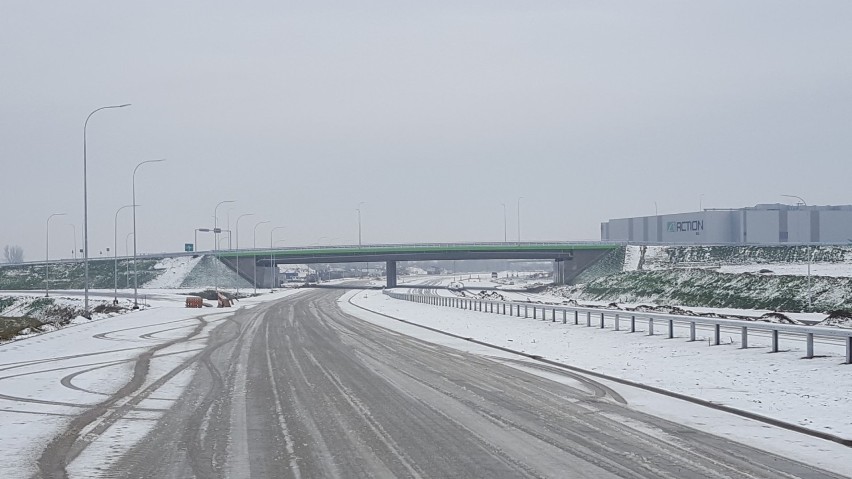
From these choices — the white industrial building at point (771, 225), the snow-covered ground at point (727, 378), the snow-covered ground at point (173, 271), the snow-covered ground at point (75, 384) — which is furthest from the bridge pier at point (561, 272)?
the snow-covered ground at point (727, 378)

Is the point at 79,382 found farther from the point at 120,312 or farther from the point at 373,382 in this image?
Result: the point at 120,312

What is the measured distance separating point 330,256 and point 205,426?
114m

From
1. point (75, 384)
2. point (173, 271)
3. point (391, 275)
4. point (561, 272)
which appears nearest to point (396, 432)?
point (75, 384)

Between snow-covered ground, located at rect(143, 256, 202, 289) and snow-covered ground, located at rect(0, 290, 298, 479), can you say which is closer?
snow-covered ground, located at rect(0, 290, 298, 479)

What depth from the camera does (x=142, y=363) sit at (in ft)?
70.9

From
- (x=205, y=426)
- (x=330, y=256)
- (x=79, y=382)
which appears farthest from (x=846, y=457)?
(x=330, y=256)

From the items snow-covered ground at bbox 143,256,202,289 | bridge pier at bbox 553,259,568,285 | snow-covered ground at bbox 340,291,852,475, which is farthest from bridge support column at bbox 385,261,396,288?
snow-covered ground at bbox 340,291,852,475

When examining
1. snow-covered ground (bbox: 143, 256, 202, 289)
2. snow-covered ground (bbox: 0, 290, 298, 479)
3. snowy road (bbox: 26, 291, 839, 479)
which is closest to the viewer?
snowy road (bbox: 26, 291, 839, 479)

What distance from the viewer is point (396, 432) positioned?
11.5 m

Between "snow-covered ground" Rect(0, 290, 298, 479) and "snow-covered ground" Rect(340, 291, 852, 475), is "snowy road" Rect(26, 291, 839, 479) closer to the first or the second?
"snow-covered ground" Rect(0, 290, 298, 479)

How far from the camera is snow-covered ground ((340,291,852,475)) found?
1145cm

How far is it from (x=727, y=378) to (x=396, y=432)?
27.8 feet

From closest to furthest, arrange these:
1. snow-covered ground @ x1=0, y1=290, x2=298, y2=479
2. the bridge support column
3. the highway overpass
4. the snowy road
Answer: the snowy road
snow-covered ground @ x1=0, y1=290, x2=298, y2=479
the highway overpass
the bridge support column

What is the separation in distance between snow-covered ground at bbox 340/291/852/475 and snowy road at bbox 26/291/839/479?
0.67 metres
